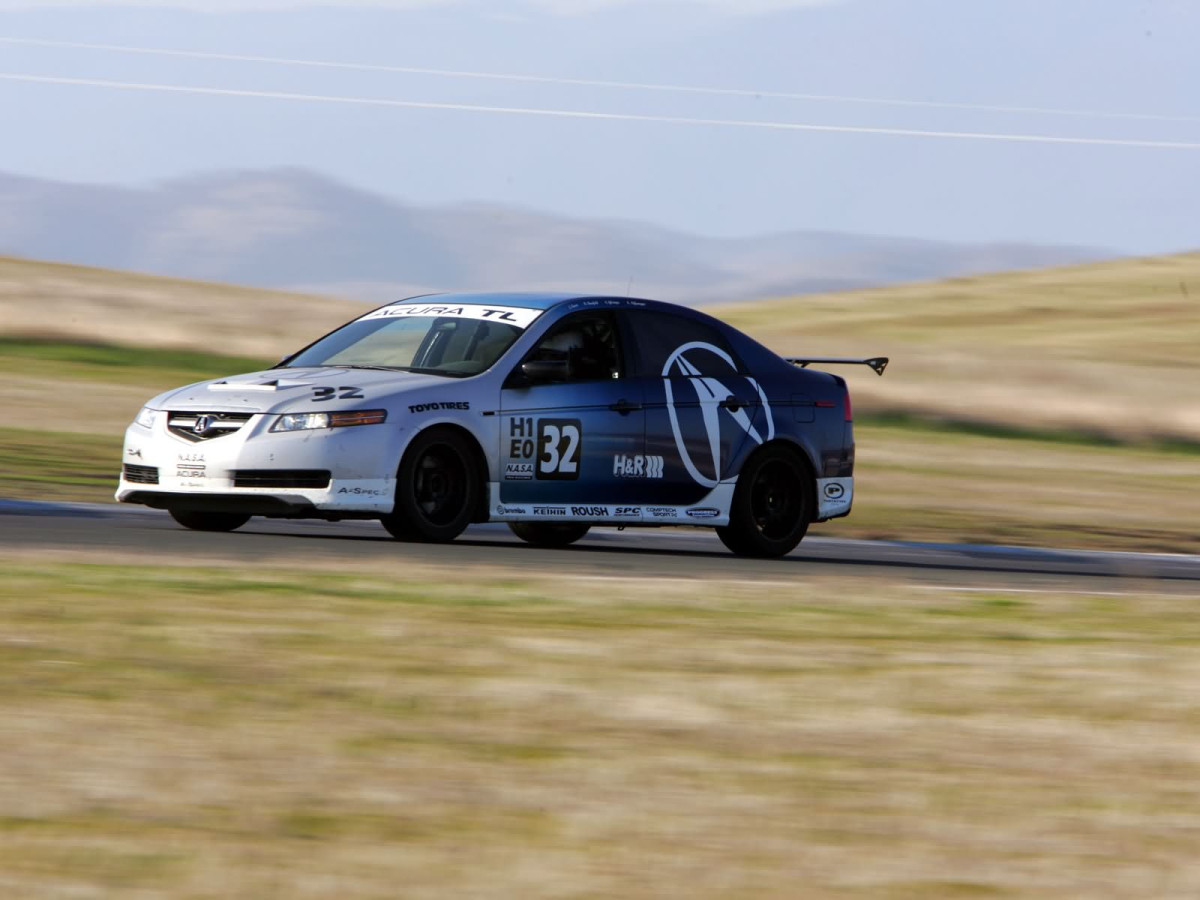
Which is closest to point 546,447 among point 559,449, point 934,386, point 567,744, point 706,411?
point 559,449

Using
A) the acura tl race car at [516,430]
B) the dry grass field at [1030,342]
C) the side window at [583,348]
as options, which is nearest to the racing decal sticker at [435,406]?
the acura tl race car at [516,430]

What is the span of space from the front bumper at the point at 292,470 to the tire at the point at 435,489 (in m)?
0.11

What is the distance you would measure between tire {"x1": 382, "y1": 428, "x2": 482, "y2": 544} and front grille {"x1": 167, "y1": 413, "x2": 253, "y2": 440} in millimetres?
899

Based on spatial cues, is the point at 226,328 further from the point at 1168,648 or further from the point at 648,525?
the point at 1168,648

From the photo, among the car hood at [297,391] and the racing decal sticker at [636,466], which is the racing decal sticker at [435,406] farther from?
the racing decal sticker at [636,466]

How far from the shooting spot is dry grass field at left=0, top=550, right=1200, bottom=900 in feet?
15.4

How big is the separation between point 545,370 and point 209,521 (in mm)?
2161

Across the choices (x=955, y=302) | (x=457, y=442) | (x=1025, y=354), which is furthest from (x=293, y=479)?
(x=955, y=302)

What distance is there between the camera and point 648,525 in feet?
40.5

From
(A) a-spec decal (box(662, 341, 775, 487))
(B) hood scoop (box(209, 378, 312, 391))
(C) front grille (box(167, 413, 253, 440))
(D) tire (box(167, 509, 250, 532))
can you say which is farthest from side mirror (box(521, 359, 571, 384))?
(D) tire (box(167, 509, 250, 532))

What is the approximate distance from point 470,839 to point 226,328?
2886cm

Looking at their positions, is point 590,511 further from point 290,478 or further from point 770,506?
point 290,478

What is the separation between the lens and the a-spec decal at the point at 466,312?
40.1 feet

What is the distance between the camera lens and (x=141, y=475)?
1156cm
